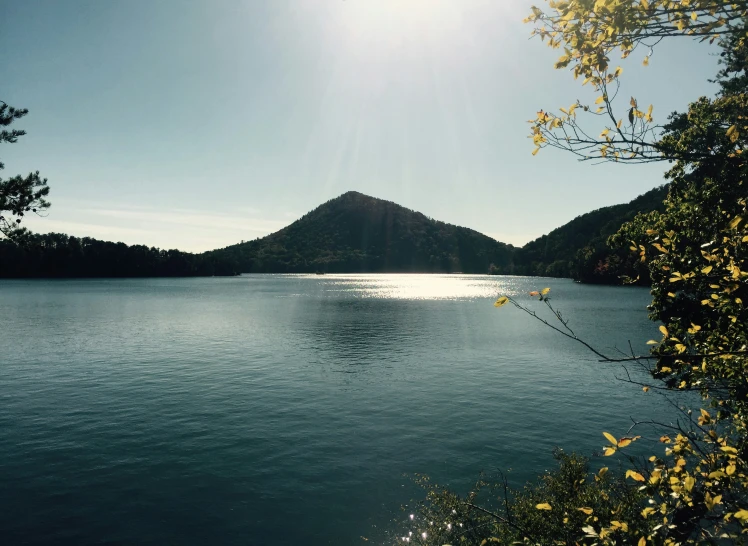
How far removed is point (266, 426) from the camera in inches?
1342

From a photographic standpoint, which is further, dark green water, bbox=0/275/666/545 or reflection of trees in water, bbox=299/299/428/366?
reflection of trees in water, bbox=299/299/428/366

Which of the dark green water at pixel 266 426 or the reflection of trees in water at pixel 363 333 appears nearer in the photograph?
the dark green water at pixel 266 426

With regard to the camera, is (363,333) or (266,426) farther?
(363,333)

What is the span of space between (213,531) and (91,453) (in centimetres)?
1341

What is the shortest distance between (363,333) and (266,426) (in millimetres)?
54075

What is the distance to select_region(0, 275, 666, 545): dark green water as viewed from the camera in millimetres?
22109

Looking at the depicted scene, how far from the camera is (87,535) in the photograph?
20.3 meters

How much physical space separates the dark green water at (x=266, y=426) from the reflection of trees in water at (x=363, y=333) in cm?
108

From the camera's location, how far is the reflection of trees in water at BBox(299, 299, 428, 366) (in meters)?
64.7

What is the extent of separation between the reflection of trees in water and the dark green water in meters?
1.08

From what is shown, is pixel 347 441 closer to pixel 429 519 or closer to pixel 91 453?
pixel 429 519

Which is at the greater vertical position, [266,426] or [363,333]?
[363,333]

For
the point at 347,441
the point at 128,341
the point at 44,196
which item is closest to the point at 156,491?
the point at 347,441

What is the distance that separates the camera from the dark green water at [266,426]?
2211cm
